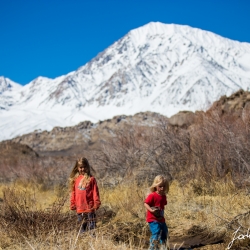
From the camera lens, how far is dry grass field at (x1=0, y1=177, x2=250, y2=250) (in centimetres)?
479

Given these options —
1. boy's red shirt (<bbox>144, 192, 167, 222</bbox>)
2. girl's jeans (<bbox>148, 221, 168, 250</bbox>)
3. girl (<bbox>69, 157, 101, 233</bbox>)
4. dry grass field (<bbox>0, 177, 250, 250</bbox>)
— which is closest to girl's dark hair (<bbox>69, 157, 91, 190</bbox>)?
girl (<bbox>69, 157, 101, 233</bbox>)

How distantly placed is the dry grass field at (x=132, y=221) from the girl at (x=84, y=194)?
0.51 feet

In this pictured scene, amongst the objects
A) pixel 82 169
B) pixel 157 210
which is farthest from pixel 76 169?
pixel 157 210

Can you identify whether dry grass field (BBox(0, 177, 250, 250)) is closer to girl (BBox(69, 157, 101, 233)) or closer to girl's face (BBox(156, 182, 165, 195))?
girl (BBox(69, 157, 101, 233))

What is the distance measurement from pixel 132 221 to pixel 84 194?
1294 millimetres

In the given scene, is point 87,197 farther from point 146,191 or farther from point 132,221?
point 146,191

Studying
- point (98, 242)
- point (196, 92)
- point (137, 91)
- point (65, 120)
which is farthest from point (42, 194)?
point (137, 91)

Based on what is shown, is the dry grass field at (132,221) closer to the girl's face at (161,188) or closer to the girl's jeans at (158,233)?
the girl's jeans at (158,233)

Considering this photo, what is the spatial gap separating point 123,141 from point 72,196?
661cm

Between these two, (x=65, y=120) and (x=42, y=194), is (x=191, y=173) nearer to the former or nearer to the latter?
(x=42, y=194)

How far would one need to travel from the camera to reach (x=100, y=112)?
554ft

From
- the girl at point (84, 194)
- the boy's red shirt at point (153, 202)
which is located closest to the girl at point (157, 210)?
the boy's red shirt at point (153, 202)

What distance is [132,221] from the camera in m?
6.81

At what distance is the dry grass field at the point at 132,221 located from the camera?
15.7 feet
